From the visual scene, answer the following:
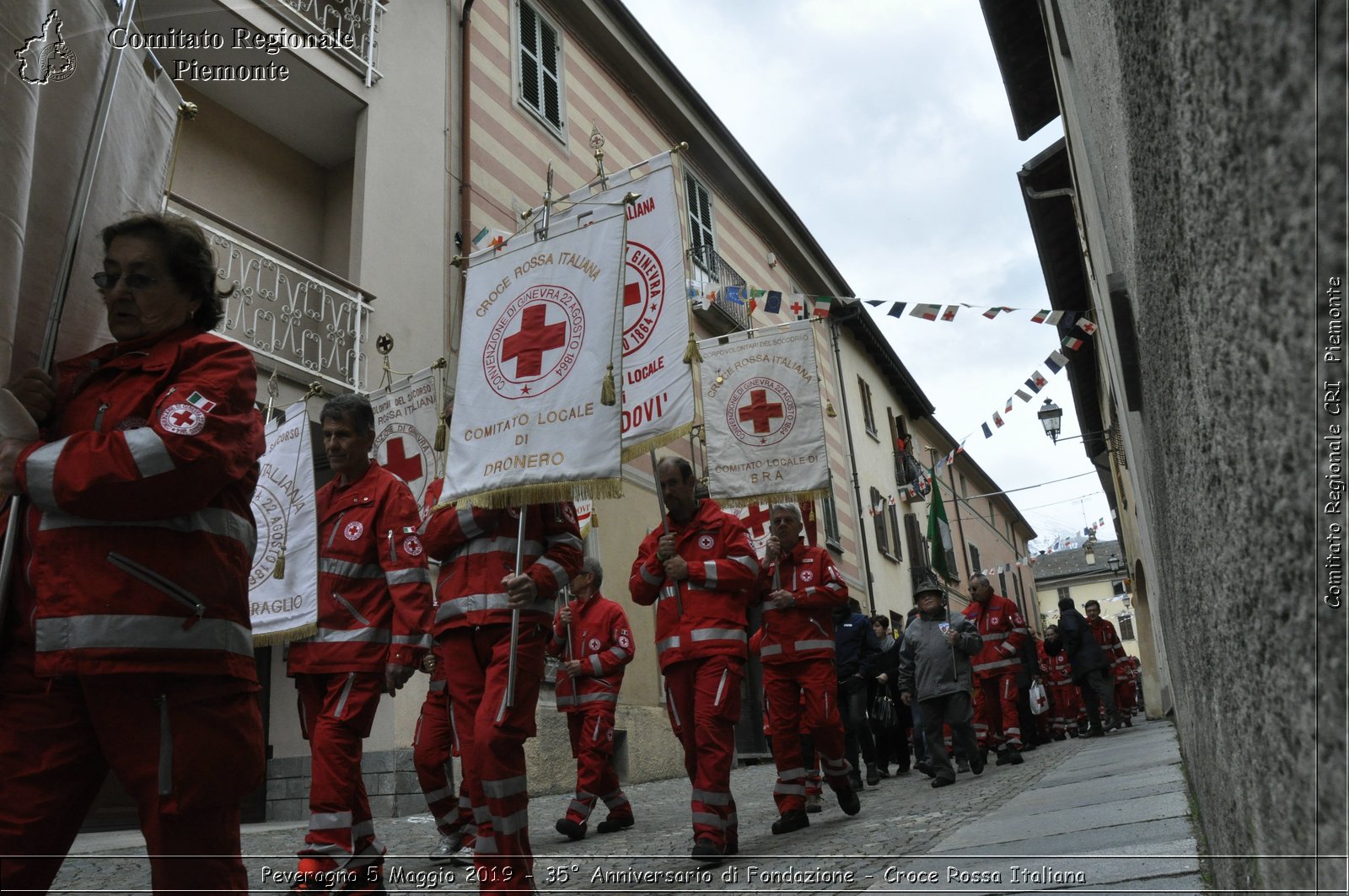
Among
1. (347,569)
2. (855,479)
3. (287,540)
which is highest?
(855,479)

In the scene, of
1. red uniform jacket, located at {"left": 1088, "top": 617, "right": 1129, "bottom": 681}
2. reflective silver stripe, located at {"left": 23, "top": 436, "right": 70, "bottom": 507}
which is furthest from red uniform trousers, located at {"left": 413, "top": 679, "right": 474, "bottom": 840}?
red uniform jacket, located at {"left": 1088, "top": 617, "right": 1129, "bottom": 681}

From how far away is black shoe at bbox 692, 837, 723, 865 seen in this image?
477cm

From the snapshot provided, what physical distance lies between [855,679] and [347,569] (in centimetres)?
610

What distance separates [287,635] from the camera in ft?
17.3

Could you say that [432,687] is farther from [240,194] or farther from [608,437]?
[240,194]

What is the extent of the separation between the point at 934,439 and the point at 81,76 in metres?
37.8

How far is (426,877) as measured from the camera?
5148 mm

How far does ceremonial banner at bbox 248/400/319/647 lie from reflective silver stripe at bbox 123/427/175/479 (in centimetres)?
252

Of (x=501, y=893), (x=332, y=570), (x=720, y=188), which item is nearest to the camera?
(x=501, y=893)

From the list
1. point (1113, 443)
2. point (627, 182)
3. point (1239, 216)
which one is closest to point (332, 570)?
point (627, 182)

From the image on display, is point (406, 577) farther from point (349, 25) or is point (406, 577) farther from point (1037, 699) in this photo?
point (1037, 699)

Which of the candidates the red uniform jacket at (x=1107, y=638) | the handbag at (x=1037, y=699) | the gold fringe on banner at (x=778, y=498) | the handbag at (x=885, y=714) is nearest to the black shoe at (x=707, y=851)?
the gold fringe on banner at (x=778, y=498)

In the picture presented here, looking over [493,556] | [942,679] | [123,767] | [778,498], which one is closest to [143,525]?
[123,767]

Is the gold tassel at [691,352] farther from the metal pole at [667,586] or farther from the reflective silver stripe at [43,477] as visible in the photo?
the reflective silver stripe at [43,477]
